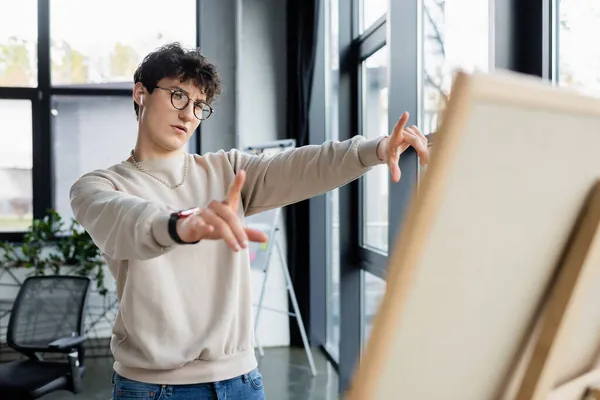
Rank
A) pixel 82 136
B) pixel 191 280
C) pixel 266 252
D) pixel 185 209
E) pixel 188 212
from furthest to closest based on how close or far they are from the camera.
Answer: pixel 82 136
pixel 266 252
pixel 191 280
pixel 185 209
pixel 188 212

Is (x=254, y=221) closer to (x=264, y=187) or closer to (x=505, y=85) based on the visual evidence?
(x=264, y=187)

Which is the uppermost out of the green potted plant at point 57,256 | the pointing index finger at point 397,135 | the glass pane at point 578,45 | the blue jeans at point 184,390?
the glass pane at point 578,45

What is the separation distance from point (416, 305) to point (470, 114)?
19cm

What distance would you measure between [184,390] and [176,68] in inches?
28.6

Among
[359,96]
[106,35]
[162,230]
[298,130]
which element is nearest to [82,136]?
[106,35]

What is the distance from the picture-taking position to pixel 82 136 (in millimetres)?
5215

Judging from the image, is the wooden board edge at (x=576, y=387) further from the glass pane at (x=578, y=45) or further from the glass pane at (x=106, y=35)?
the glass pane at (x=106, y=35)

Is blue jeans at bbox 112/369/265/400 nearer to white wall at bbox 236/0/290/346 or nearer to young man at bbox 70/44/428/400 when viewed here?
young man at bbox 70/44/428/400

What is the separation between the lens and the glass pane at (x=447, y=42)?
2.12 m

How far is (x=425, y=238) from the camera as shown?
516 mm

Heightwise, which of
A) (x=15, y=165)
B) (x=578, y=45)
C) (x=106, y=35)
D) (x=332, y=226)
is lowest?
(x=332, y=226)

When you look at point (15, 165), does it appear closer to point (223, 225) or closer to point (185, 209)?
point (185, 209)

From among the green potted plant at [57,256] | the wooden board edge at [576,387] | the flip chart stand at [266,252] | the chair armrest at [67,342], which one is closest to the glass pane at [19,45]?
the green potted plant at [57,256]

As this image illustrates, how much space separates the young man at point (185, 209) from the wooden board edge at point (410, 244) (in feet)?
2.05
